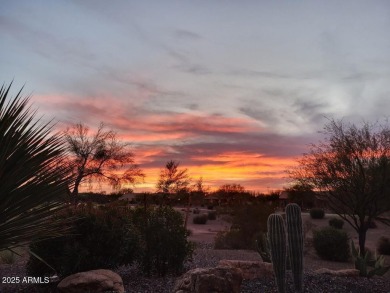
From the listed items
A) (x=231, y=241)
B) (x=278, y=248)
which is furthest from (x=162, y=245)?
(x=231, y=241)

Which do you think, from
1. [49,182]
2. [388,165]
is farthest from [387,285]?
[388,165]

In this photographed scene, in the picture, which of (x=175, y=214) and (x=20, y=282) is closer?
(x=20, y=282)

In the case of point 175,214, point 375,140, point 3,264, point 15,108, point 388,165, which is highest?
point 375,140

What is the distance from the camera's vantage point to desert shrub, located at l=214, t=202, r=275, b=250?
2273 cm

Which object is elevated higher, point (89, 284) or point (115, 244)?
point (115, 244)

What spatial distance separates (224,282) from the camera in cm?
850

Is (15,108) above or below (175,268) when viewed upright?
above

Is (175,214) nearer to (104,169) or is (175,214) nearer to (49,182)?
(49,182)

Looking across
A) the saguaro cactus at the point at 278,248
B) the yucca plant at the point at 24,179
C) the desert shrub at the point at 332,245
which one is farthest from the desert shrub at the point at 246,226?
the yucca plant at the point at 24,179

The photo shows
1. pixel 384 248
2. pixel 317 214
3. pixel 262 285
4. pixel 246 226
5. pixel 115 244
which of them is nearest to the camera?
pixel 262 285

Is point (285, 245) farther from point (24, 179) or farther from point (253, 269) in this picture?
point (24, 179)

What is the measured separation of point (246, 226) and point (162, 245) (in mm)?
12379

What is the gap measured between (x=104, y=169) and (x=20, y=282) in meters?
28.5

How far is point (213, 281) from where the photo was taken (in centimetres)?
841
